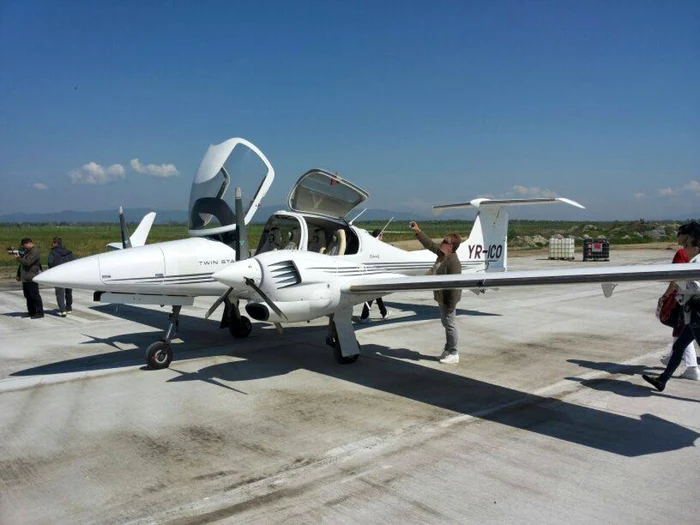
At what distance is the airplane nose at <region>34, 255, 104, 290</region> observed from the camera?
702 cm

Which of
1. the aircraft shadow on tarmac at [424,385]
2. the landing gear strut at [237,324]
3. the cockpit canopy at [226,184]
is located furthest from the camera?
the landing gear strut at [237,324]

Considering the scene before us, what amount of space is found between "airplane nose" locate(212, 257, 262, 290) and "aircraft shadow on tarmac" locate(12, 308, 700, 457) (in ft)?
4.68

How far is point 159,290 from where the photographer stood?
8.06 metres

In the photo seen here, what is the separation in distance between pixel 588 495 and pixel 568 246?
3029 cm

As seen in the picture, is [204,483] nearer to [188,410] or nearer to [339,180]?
[188,410]

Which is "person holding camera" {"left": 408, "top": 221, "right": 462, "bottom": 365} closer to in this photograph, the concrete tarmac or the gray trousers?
the gray trousers

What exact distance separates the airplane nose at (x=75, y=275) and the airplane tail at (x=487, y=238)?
24.6 feet

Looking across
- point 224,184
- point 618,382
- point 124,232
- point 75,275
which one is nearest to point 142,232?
point 124,232

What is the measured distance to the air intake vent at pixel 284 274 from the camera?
7.12 metres

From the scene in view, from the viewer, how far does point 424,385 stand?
280 inches

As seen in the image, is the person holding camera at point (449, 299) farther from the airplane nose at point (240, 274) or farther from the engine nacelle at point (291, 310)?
the airplane nose at point (240, 274)

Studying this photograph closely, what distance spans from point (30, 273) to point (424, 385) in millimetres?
10415

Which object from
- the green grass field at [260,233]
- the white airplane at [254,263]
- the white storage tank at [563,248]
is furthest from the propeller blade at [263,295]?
the white storage tank at [563,248]

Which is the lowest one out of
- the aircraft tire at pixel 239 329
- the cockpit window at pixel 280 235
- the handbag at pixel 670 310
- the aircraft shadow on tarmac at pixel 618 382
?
the aircraft shadow on tarmac at pixel 618 382
